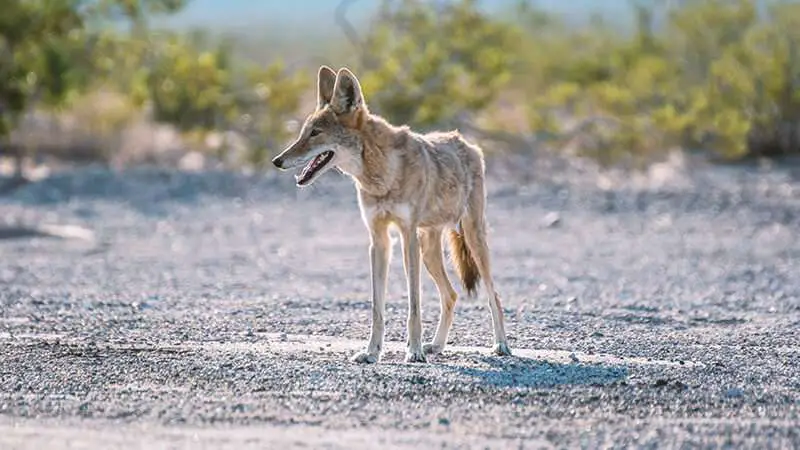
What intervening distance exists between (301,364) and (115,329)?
2339mm

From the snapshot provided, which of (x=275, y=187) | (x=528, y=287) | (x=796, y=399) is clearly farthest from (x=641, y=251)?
(x=796, y=399)

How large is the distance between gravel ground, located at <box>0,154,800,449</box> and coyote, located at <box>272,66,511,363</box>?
0.86 ft

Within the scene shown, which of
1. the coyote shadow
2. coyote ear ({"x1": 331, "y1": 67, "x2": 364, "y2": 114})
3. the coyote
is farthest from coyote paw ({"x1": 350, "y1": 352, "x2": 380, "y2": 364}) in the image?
coyote ear ({"x1": 331, "y1": 67, "x2": 364, "y2": 114})

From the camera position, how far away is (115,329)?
36.7ft

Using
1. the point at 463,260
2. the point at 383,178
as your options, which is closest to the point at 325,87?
the point at 383,178

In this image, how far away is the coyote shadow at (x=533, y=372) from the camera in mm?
8836

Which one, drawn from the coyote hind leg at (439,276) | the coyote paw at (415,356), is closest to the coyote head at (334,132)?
the coyote hind leg at (439,276)

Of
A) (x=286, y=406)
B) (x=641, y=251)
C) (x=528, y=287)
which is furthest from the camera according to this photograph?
(x=641, y=251)

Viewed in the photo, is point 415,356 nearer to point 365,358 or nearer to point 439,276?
point 365,358

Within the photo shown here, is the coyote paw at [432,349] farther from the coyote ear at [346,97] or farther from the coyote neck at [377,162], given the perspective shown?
the coyote ear at [346,97]

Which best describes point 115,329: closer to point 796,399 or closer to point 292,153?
point 292,153

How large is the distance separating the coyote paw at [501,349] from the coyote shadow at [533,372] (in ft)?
0.51

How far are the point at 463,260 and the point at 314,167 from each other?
1545mm

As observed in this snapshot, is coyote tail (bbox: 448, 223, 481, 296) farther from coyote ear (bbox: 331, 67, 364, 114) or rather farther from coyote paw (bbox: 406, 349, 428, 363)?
coyote ear (bbox: 331, 67, 364, 114)
